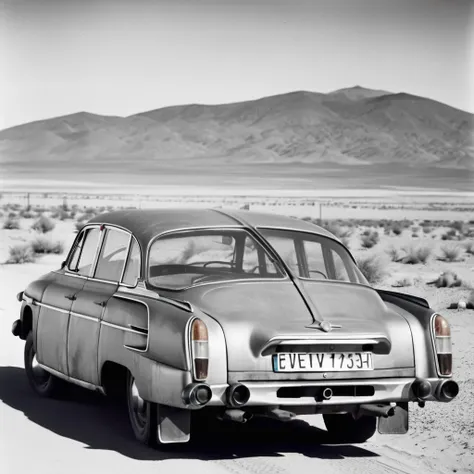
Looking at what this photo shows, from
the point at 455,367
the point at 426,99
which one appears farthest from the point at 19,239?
the point at 426,99

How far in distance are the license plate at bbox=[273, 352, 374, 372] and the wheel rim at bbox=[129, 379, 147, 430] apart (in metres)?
0.95

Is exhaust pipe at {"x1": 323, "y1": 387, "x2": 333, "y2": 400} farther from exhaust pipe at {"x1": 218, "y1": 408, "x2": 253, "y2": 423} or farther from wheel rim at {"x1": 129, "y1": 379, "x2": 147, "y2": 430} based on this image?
wheel rim at {"x1": 129, "y1": 379, "x2": 147, "y2": 430}

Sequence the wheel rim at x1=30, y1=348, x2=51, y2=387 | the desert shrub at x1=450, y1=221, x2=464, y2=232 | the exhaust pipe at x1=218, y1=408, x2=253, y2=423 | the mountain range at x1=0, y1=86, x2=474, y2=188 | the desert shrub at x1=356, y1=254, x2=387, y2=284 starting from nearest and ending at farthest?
the exhaust pipe at x1=218, y1=408, x2=253, y2=423 < the wheel rim at x1=30, y1=348, x2=51, y2=387 < the desert shrub at x1=356, y1=254, x2=387, y2=284 < the desert shrub at x1=450, y1=221, x2=464, y2=232 < the mountain range at x1=0, y1=86, x2=474, y2=188

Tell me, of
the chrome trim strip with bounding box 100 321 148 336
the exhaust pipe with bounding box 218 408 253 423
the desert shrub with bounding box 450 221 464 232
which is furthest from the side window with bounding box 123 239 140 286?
the desert shrub with bounding box 450 221 464 232

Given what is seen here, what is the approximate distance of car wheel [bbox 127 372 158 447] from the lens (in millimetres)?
6508

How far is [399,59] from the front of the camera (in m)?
121

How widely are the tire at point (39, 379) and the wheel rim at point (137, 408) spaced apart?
166 centimetres

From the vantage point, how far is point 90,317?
725 cm

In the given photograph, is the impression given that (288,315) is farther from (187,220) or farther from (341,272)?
(341,272)

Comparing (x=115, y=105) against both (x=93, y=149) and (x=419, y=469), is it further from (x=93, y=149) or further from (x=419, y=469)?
(x=419, y=469)

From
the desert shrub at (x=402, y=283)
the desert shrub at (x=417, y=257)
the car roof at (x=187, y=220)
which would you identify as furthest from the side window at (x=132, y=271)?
the desert shrub at (x=417, y=257)

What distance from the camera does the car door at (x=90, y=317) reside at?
7.14m

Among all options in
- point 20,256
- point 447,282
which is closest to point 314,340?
point 447,282

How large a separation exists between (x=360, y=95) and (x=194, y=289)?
484ft
